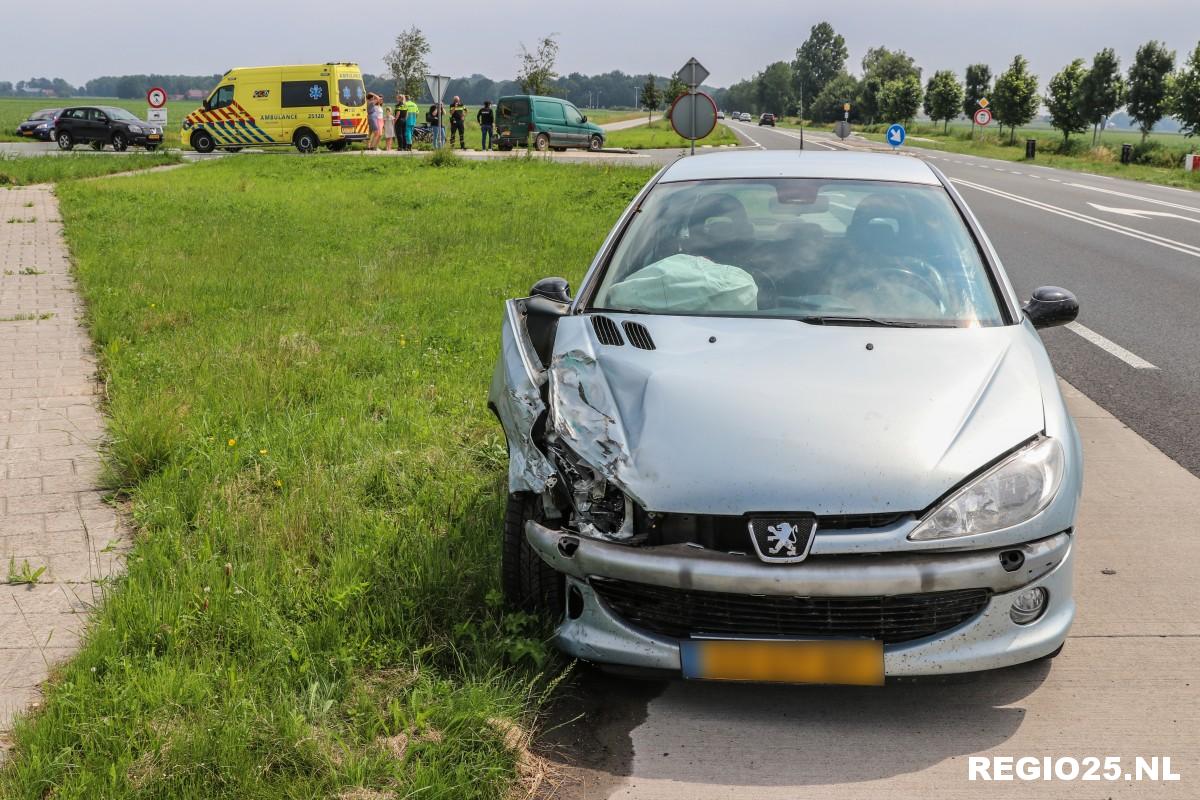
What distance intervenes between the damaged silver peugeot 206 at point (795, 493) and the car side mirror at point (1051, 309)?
0.29 m

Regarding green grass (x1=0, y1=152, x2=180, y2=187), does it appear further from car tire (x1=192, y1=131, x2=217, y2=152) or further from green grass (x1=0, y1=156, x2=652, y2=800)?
green grass (x1=0, y1=156, x2=652, y2=800)

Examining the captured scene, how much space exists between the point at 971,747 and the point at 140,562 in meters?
2.78

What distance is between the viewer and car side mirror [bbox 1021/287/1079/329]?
411 cm

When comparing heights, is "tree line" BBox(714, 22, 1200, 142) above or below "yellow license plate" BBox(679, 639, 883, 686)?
above

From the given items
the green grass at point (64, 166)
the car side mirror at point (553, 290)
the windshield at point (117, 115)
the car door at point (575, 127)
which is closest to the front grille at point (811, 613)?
the car side mirror at point (553, 290)

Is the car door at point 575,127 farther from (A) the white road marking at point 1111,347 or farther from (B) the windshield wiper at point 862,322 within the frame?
(B) the windshield wiper at point 862,322

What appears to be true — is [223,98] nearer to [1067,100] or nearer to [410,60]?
[410,60]

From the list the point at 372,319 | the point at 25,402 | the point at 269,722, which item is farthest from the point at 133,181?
the point at 269,722

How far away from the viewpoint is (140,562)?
3955mm

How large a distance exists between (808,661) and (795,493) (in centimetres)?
43

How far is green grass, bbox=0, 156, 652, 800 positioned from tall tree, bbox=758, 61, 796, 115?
180 meters

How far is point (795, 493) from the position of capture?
2926mm

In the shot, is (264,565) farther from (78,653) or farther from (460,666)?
(460,666)

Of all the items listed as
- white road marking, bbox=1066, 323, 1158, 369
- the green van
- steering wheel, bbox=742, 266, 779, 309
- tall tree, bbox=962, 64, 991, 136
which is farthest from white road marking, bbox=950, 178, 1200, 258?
tall tree, bbox=962, 64, 991, 136
